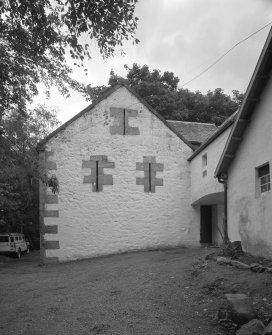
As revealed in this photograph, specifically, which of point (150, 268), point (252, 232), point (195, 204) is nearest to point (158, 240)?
point (195, 204)

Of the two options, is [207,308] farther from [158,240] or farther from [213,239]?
[213,239]

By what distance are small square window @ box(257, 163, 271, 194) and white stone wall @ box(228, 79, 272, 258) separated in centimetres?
17

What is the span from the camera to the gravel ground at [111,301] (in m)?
7.02

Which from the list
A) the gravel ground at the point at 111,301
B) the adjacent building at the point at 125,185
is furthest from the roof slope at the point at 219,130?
the gravel ground at the point at 111,301

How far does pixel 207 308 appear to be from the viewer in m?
7.64

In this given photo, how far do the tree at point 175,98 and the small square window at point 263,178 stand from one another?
21.2 m

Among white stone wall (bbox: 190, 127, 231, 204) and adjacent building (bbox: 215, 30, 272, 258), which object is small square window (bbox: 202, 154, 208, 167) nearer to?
white stone wall (bbox: 190, 127, 231, 204)

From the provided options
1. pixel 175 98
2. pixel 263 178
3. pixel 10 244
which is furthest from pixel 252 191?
pixel 175 98

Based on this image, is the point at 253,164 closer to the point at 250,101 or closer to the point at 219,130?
the point at 250,101

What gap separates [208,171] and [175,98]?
1848 cm

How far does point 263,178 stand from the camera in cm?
1120

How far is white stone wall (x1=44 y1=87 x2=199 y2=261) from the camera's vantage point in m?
16.5

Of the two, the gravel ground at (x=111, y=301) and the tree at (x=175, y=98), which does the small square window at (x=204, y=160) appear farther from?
the tree at (x=175, y=98)

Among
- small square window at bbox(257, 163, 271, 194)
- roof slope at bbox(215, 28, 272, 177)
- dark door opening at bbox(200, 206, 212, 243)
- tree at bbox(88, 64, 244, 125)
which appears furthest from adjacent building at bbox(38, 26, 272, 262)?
tree at bbox(88, 64, 244, 125)
